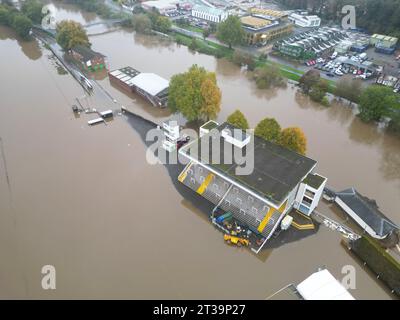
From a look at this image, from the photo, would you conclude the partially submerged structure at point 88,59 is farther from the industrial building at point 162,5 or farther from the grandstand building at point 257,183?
the industrial building at point 162,5

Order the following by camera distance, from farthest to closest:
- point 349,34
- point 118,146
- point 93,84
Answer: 1. point 349,34
2. point 93,84
3. point 118,146

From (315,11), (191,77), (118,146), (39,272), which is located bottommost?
(39,272)

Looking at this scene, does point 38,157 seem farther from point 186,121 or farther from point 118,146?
point 186,121

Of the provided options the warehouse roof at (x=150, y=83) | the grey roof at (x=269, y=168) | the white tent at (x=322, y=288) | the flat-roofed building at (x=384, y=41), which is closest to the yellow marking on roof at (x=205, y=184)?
the grey roof at (x=269, y=168)

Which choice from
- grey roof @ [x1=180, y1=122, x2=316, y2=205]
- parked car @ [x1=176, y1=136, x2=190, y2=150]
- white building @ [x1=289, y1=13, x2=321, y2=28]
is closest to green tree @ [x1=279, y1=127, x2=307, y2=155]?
grey roof @ [x1=180, y1=122, x2=316, y2=205]

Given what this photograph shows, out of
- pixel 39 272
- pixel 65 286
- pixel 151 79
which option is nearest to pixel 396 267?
pixel 65 286

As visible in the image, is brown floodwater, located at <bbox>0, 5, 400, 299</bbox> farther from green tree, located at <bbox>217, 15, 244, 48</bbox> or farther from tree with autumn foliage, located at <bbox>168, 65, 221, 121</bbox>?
green tree, located at <bbox>217, 15, 244, 48</bbox>
